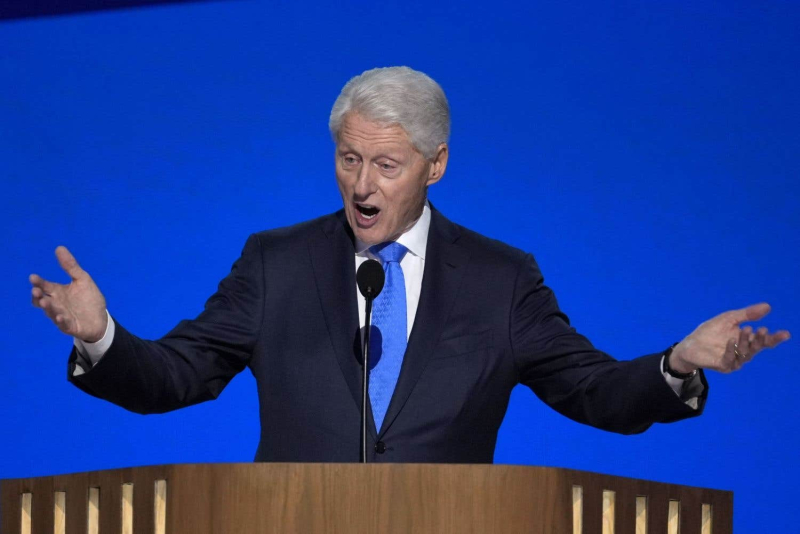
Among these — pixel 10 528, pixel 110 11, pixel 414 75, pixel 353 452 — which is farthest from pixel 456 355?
pixel 110 11

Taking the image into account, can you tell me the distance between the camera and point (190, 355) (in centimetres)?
225

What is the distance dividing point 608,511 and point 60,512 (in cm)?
76

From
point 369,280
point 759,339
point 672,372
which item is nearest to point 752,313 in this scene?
point 759,339

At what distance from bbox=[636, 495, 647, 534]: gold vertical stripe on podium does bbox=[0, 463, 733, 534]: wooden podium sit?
7cm

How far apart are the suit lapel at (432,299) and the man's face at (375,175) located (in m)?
0.11

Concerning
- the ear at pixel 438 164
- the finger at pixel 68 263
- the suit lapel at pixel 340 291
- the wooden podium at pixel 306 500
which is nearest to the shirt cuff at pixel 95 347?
the finger at pixel 68 263

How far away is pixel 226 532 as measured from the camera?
5.39 feet

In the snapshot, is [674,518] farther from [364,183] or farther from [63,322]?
[63,322]

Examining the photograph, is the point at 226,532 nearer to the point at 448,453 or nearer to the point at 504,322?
the point at 448,453

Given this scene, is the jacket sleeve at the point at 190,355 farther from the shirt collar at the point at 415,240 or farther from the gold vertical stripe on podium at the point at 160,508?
the gold vertical stripe on podium at the point at 160,508

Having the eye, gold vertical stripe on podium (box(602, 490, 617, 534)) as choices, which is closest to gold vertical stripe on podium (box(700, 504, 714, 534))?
gold vertical stripe on podium (box(602, 490, 617, 534))

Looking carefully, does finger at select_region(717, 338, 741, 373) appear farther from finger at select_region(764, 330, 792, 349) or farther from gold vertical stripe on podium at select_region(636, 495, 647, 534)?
gold vertical stripe on podium at select_region(636, 495, 647, 534)

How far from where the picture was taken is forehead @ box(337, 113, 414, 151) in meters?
Result: 2.28

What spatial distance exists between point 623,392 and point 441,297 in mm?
394
